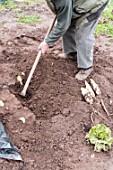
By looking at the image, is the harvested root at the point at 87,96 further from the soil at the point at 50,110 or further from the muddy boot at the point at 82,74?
the muddy boot at the point at 82,74

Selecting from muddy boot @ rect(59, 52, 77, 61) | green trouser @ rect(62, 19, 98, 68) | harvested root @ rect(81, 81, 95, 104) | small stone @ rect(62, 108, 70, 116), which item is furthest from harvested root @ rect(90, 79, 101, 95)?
muddy boot @ rect(59, 52, 77, 61)

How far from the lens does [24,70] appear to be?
167 inches

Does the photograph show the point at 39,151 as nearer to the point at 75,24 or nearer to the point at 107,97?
the point at 107,97

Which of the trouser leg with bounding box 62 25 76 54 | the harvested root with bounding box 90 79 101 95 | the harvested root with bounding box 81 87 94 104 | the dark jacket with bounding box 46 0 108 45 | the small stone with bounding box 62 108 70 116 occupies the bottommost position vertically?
the harvested root with bounding box 90 79 101 95

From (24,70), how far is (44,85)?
0.43m

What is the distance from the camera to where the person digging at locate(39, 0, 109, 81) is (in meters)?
3.35

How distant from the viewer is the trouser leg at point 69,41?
426 centimetres

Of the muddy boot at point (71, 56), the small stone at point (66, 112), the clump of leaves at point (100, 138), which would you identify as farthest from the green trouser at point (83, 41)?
the clump of leaves at point (100, 138)

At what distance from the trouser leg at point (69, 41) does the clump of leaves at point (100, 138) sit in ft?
4.66

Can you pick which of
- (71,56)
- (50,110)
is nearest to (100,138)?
(50,110)

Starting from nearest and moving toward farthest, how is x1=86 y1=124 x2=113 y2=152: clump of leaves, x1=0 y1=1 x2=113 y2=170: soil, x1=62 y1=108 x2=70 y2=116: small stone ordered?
1. x1=0 y1=1 x2=113 y2=170: soil
2. x1=86 y1=124 x2=113 y2=152: clump of leaves
3. x1=62 y1=108 x2=70 y2=116: small stone

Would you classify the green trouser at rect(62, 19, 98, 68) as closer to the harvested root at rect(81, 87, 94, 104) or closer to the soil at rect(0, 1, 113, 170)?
the soil at rect(0, 1, 113, 170)

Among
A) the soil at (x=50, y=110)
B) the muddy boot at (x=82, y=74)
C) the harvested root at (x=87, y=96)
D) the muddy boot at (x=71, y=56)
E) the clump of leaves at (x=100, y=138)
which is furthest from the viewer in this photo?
the muddy boot at (x=71, y=56)

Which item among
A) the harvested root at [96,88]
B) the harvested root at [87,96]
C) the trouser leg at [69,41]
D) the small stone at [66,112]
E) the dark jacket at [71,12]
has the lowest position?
the harvested root at [96,88]
